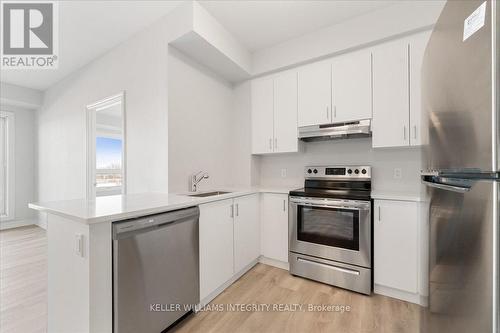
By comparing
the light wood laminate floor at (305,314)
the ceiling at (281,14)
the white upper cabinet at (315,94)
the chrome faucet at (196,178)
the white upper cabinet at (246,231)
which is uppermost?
the ceiling at (281,14)

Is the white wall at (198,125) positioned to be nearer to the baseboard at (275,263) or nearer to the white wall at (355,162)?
the white wall at (355,162)

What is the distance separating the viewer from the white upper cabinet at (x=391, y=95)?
2.05 metres

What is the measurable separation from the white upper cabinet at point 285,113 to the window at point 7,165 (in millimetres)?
5412

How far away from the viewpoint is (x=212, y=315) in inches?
68.8

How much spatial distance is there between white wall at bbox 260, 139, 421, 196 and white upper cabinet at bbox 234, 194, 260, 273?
63 centimetres

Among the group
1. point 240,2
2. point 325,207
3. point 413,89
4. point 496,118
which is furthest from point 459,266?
point 240,2

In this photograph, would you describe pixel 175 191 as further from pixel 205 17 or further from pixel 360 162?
pixel 360 162

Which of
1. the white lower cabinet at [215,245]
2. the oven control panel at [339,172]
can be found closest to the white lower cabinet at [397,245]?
the oven control panel at [339,172]

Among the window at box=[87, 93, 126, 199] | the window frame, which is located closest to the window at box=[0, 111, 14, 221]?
the window frame

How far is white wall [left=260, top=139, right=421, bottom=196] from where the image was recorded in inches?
88.7

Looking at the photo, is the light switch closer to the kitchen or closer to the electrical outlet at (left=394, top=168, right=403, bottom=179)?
the kitchen

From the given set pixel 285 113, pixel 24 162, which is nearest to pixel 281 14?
pixel 285 113

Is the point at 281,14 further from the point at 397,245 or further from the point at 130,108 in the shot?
the point at 397,245

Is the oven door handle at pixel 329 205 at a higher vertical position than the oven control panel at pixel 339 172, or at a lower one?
lower
